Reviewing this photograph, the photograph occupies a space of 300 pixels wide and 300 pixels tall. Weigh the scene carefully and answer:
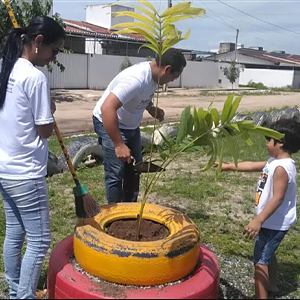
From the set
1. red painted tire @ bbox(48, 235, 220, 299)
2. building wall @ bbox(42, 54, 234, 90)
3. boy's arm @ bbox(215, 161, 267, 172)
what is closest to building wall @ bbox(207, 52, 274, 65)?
building wall @ bbox(42, 54, 234, 90)

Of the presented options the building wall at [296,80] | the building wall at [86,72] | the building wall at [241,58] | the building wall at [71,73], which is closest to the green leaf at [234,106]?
the building wall at [86,72]

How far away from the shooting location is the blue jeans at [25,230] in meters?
2.62

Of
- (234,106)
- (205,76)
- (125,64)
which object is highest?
(234,106)

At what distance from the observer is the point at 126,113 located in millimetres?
3984

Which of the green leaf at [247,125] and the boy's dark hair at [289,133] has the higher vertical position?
the green leaf at [247,125]

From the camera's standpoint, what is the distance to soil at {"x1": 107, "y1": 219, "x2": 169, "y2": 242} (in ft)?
9.86

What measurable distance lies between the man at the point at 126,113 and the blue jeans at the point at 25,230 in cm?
95

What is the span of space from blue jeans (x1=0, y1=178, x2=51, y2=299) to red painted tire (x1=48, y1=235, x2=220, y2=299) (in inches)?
5.6

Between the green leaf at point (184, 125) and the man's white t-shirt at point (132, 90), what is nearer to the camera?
the green leaf at point (184, 125)

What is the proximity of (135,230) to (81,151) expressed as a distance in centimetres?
402

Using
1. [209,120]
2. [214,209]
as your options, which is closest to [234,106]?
[209,120]

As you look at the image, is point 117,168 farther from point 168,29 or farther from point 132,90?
point 168,29

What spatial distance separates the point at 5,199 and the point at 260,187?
1.77 metres

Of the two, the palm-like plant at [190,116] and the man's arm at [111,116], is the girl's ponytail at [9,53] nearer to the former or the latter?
the palm-like plant at [190,116]
